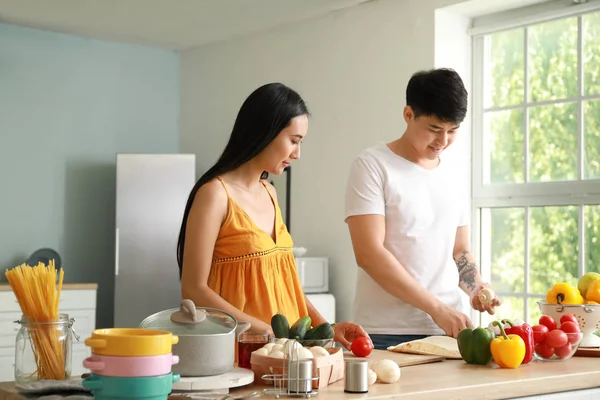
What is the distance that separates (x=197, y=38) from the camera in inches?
216

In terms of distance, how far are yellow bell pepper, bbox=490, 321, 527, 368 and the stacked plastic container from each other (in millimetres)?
807

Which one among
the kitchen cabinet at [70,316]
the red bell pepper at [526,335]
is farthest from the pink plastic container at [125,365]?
the kitchen cabinet at [70,316]

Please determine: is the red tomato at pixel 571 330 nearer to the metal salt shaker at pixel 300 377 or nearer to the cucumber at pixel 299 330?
the cucumber at pixel 299 330

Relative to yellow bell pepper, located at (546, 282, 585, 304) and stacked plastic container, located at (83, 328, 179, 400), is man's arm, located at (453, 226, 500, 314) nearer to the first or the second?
yellow bell pepper, located at (546, 282, 585, 304)

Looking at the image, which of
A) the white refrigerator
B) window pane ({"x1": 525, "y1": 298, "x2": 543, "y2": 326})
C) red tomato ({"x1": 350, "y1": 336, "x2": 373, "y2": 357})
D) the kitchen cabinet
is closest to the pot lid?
red tomato ({"x1": 350, "y1": 336, "x2": 373, "y2": 357})

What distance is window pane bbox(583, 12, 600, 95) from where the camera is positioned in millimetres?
3787

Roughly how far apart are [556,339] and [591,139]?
80.8 inches

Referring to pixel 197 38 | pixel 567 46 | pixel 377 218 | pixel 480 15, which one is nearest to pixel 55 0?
pixel 197 38

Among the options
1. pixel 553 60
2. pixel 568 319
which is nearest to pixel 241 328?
pixel 568 319

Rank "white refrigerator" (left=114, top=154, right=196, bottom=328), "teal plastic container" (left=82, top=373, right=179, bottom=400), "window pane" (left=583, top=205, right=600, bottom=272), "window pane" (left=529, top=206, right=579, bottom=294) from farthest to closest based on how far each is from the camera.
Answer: "white refrigerator" (left=114, top=154, right=196, bottom=328)
"window pane" (left=529, top=206, right=579, bottom=294)
"window pane" (left=583, top=205, right=600, bottom=272)
"teal plastic container" (left=82, top=373, right=179, bottom=400)

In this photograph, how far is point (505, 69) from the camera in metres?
4.18

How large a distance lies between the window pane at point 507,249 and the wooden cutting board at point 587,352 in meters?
1.98

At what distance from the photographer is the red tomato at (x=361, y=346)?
186cm

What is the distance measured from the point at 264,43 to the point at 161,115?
→ 104 cm
